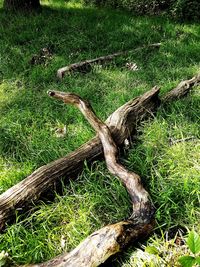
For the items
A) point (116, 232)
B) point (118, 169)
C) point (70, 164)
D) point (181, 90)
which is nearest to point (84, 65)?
point (181, 90)

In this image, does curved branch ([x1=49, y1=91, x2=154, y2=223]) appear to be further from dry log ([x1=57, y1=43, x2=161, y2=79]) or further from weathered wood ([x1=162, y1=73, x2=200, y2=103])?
dry log ([x1=57, y1=43, x2=161, y2=79])

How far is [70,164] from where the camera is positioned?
11.9 feet

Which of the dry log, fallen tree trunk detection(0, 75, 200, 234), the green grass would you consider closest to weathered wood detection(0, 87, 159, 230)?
fallen tree trunk detection(0, 75, 200, 234)

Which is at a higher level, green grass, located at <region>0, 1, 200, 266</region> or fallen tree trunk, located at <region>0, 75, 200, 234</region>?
fallen tree trunk, located at <region>0, 75, 200, 234</region>

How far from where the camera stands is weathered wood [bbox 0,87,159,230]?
126 inches

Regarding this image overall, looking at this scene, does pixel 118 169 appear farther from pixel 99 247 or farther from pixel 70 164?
pixel 99 247

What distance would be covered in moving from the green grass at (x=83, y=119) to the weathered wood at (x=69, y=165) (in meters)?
0.11

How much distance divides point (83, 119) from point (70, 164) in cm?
117

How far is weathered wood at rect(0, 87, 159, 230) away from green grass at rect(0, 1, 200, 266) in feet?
0.36

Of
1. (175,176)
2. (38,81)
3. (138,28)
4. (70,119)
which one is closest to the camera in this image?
(175,176)

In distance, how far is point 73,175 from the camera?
3627mm

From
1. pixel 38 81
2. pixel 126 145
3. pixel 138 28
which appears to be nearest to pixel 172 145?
pixel 126 145

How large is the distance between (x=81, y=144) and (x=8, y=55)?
9.80 ft

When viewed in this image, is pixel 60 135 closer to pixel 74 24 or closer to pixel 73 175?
pixel 73 175
